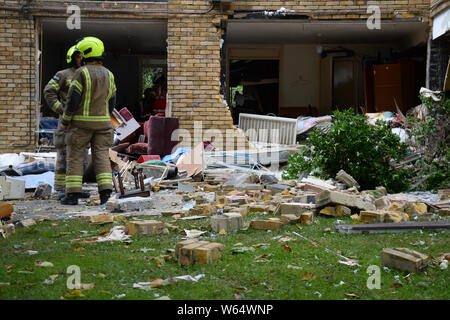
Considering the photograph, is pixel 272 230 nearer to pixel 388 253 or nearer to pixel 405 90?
pixel 388 253

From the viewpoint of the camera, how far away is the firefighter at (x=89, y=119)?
6500 mm

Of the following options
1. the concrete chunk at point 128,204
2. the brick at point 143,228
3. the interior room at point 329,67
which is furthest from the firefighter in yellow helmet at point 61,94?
the interior room at point 329,67

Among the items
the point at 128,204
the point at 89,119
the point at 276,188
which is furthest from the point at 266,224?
the point at 89,119

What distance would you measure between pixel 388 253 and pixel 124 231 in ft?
7.72

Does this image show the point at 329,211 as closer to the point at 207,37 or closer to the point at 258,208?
the point at 258,208

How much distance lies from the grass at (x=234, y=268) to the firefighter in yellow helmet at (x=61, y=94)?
2.57m

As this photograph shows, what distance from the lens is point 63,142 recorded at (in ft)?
24.3

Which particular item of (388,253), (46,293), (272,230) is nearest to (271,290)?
(388,253)

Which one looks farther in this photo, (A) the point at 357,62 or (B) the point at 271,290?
(A) the point at 357,62

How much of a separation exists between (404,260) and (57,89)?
5289mm

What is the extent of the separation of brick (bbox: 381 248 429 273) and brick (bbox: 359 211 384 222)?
4.76ft

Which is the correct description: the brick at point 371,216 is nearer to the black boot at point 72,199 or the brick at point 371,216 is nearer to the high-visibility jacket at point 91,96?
the high-visibility jacket at point 91,96

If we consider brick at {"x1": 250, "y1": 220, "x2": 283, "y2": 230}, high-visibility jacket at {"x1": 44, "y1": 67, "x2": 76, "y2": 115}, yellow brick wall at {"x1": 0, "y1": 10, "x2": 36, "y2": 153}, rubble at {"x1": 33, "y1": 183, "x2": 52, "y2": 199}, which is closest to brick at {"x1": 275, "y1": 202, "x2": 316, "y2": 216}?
brick at {"x1": 250, "y1": 220, "x2": 283, "y2": 230}
